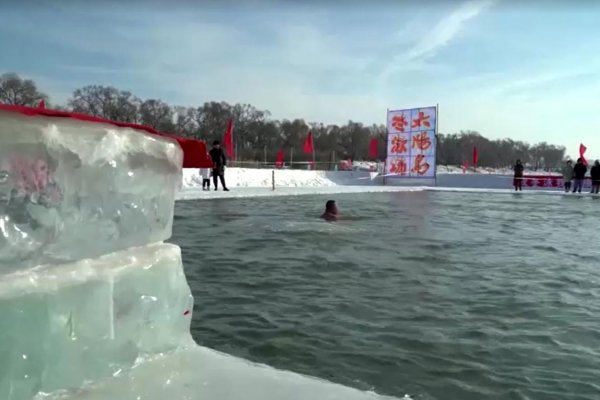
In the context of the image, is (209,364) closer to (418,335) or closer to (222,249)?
(418,335)

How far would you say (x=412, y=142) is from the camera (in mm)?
31469

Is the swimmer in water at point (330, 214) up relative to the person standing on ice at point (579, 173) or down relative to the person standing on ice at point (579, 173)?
down

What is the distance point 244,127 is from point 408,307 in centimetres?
8073

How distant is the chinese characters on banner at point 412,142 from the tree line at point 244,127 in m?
26.9

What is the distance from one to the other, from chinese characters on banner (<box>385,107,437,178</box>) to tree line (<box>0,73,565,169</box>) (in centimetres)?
2689

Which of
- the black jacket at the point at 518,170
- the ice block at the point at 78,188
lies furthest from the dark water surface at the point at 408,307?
the black jacket at the point at 518,170

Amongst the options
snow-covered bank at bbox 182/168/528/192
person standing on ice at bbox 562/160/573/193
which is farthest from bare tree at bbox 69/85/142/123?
person standing on ice at bbox 562/160/573/193

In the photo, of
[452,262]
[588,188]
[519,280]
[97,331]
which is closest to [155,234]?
[97,331]

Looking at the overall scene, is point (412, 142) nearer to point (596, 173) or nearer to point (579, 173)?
point (579, 173)

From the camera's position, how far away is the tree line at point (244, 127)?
211 ft

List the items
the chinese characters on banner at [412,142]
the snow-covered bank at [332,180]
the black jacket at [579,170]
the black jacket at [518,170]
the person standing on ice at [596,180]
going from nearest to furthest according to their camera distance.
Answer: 1. the person standing on ice at [596,180]
2. the black jacket at [579,170]
3. the black jacket at [518,170]
4. the snow-covered bank at [332,180]
5. the chinese characters on banner at [412,142]

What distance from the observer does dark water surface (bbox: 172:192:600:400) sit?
3.22 metres

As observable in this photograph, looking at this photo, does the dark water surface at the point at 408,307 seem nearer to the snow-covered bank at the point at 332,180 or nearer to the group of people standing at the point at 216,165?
the group of people standing at the point at 216,165

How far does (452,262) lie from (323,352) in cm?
393
